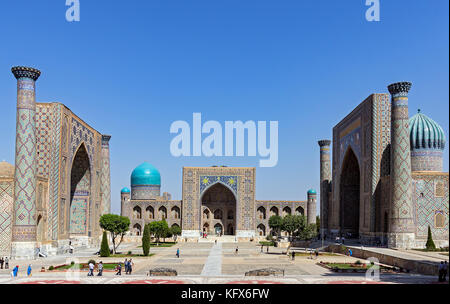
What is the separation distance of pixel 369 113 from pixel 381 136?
1708 millimetres

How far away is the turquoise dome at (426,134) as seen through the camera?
102ft

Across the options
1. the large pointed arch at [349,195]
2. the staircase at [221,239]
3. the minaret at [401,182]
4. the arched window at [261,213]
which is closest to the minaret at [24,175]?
the minaret at [401,182]

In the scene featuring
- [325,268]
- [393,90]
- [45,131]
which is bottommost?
[325,268]

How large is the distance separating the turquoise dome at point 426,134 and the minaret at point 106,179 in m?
22.1

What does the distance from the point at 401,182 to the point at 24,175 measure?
1830 cm

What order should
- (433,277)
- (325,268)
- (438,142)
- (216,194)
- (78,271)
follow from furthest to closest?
1. (216,194)
2. (438,142)
3. (325,268)
4. (78,271)
5. (433,277)

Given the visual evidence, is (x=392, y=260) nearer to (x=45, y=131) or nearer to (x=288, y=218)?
(x=288, y=218)

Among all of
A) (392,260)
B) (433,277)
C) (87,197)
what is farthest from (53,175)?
(433,277)

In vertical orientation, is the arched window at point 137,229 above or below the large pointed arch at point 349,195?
below

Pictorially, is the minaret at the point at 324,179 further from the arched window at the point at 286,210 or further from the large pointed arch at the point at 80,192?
the large pointed arch at the point at 80,192

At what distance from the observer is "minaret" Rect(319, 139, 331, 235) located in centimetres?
3947

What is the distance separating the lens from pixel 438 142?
102 feet

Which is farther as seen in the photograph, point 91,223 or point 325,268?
point 91,223

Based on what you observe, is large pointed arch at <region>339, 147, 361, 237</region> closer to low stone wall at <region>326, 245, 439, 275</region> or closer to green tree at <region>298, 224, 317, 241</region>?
Answer: green tree at <region>298, 224, 317, 241</region>
